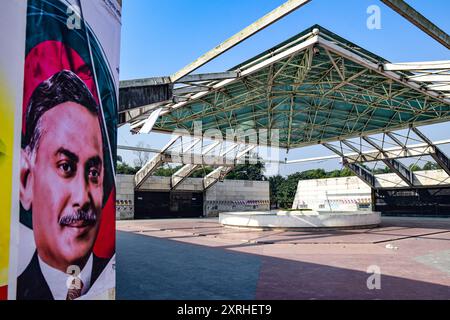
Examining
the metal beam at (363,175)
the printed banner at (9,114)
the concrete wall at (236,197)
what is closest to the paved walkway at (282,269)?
the printed banner at (9,114)

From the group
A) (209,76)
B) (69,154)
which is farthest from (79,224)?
(209,76)

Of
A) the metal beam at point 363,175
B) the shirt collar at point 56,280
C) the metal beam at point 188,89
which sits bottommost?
the shirt collar at point 56,280

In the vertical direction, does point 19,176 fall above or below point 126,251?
above

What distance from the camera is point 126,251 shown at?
1533 centimetres

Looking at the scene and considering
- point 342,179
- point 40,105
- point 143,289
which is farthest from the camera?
point 342,179

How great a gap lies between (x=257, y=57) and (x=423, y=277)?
1437 cm

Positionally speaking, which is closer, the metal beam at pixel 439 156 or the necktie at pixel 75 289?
the necktie at pixel 75 289

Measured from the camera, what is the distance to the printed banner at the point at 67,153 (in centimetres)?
461

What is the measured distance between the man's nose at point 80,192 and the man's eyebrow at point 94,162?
0.30 meters

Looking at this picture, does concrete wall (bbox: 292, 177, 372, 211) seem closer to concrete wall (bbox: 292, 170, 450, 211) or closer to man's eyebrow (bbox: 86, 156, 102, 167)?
concrete wall (bbox: 292, 170, 450, 211)

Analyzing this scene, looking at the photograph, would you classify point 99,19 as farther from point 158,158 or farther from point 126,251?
point 158,158

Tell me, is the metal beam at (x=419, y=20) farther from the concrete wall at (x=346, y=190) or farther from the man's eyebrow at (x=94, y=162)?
the concrete wall at (x=346, y=190)

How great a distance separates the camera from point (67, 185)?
17.8ft
